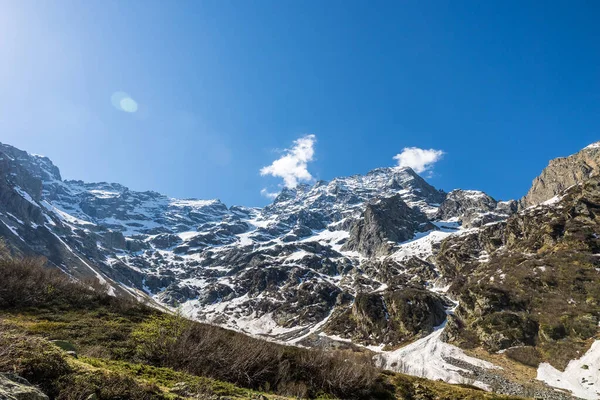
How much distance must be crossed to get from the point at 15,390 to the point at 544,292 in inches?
7151

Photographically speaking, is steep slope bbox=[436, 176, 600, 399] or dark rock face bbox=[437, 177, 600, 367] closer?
steep slope bbox=[436, 176, 600, 399]

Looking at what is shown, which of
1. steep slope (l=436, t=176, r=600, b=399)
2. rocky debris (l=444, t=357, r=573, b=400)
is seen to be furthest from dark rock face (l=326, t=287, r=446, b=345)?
rocky debris (l=444, t=357, r=573, b=400)

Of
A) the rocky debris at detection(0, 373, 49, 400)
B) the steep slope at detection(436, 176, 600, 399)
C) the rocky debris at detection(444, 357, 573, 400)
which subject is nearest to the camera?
the rocky debris at detection(0, 373, 49, 400)

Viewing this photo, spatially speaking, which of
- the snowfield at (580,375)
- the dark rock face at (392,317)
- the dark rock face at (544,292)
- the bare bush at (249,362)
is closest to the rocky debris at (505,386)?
the snowfield at (580,375)

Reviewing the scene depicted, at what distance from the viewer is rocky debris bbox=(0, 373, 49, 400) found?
25.2 feet

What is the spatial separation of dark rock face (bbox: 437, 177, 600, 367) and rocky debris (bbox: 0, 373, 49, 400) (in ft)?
464

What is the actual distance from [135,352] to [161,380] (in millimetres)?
15529

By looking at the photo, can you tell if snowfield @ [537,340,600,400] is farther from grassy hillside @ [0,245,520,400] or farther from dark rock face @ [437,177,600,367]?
grassy hillside @ [0,245,520,400]

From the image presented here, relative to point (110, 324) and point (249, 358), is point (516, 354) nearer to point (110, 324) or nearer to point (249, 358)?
point (249, 358)

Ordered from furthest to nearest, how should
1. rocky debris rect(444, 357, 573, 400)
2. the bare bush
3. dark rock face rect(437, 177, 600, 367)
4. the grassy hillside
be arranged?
dark rock face rect(437, 177, 600, 367), rocky debris rect(444, 357, 573, 400), the bare bush, the grassy hillside

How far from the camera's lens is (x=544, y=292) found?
144 meters

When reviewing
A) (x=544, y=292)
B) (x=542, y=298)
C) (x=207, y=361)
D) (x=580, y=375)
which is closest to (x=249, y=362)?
(x=207, y=361)

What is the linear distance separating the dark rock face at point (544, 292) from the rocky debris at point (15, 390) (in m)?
142

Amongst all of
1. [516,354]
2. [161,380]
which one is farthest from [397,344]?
[161,380]
